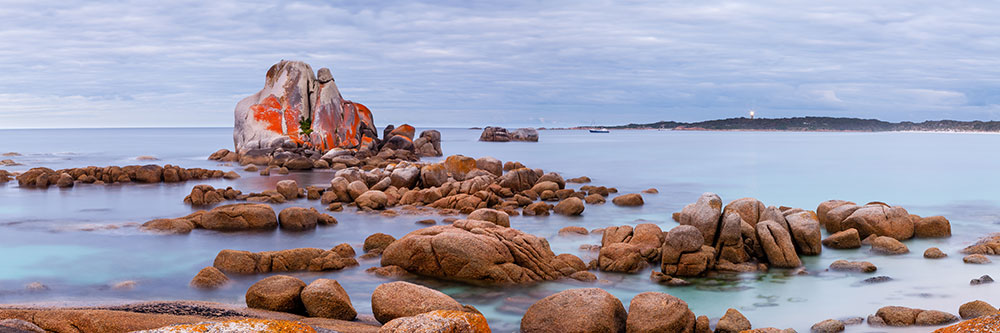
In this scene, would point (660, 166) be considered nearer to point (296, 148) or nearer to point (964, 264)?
point (296, 148)

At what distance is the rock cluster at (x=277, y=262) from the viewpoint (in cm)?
1351

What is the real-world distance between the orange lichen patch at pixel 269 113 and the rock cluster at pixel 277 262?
40.3m

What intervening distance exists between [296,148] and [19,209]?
24383 millimetres

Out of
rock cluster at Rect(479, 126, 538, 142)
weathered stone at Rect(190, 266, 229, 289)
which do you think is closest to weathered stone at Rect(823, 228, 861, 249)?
weathered stone at Rect(190, 266, 229, 289)

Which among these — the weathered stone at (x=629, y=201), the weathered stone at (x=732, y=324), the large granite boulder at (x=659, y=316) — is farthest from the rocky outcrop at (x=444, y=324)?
the weathered stone at (x=629, y=201)

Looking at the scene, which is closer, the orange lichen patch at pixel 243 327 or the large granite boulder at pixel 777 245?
the orange lichen patch at pixel 243 327

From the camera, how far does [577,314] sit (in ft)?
30.1

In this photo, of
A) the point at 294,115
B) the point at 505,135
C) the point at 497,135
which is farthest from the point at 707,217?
the point at 505,135

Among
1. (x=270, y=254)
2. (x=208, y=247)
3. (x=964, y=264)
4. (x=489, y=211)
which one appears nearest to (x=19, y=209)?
(x=208, y=247)

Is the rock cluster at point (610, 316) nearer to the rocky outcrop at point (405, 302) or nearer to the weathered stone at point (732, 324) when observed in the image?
the weathered stone at point (732, 324)

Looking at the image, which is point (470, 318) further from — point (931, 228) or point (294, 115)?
point (294, 115)

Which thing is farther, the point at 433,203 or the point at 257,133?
the point at 257,133

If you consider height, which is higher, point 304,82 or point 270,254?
point 304,82

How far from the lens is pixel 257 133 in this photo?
5203 centimetres
